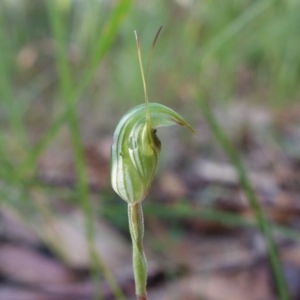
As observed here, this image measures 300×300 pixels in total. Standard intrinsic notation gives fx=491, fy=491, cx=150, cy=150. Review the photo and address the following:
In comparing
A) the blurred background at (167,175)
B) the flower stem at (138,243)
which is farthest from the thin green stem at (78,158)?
the flower stem at (138,243)

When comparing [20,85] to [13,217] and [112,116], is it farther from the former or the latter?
[13,217]

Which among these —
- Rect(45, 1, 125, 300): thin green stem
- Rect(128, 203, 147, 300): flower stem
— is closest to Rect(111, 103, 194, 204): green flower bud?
Rect(128, 203, 147, 300): flower stem

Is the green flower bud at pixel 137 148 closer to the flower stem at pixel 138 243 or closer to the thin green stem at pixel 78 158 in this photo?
the flower stem at pixel 138 243

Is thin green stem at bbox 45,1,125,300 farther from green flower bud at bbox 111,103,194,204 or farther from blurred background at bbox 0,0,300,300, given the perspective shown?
green flower bud at bbox 111,103,194,204

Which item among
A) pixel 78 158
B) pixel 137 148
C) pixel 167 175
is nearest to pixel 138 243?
pixel 137 148

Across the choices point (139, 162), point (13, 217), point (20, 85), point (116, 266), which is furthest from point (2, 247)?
point (20, 85)

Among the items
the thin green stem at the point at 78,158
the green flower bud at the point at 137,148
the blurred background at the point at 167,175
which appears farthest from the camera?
the blurred background at the point at 167,175
